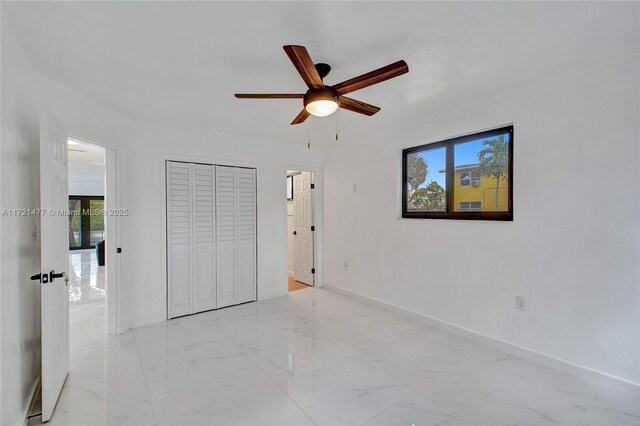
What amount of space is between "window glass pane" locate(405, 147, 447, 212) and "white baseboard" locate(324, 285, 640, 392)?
1262 mm

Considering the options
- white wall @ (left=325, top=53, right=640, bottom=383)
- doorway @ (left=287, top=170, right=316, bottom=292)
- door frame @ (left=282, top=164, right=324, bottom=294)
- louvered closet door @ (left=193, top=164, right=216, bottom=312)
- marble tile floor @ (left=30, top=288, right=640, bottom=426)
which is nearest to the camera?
marble tile floor @ (left=30, top=288, right=640, bottom=426)

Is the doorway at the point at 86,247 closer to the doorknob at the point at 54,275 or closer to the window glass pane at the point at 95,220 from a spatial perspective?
the window glass pane at the point at 95,220

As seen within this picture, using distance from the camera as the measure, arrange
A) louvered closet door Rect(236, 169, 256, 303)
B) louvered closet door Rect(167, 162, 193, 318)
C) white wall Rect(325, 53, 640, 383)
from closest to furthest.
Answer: white wall Rect(325, 53, 640, 383), louvered closet door Rect(167, 162, 193, 318), louvered closet door Rect(236, 169, 256, 303)

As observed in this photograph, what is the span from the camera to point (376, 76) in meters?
1.77

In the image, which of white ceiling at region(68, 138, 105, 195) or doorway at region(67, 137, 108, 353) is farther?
white ceiling at region(68, 138, 105, 195)

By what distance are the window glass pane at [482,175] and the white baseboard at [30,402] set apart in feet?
12.4

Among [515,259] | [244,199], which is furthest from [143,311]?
[515,259]

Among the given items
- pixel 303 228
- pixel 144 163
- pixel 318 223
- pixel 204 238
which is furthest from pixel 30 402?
pixel 303 228

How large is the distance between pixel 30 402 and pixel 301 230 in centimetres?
389

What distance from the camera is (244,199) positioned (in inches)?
163

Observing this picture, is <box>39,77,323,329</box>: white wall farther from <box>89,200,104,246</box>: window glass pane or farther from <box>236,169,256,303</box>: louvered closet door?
<box>89,200,104,246</box>: window glass pane

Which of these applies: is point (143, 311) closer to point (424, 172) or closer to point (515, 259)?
point (424, 172)

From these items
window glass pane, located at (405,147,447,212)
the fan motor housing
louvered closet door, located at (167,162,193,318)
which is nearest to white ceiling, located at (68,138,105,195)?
louvered closet door, located at (167,162,193,318)

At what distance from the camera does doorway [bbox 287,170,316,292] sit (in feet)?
16.7
